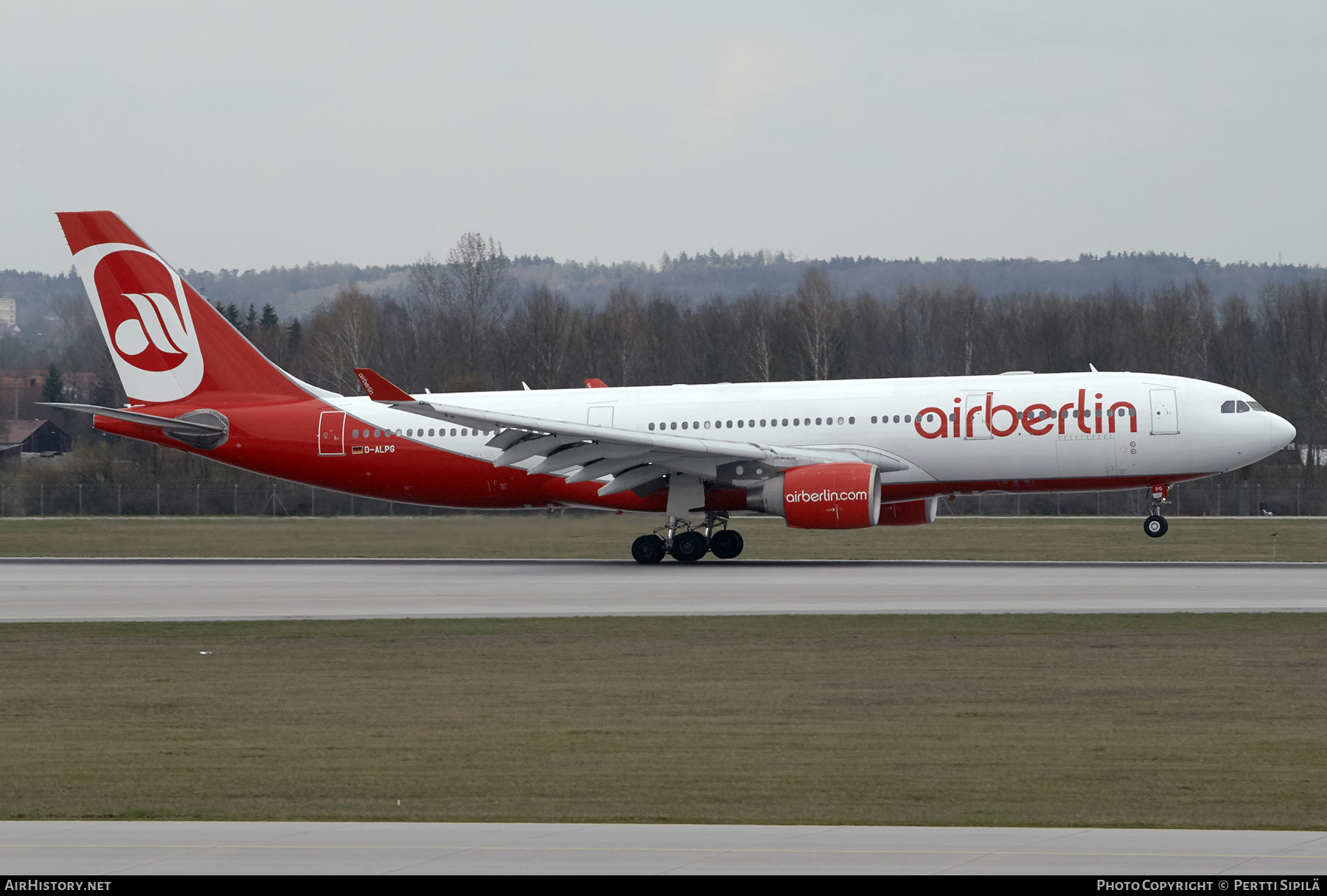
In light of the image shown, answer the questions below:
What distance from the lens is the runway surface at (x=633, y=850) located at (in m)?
8.29

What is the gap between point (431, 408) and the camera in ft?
101

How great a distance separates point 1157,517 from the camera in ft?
106

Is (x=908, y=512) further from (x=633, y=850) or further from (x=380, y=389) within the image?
(x=633, y=850)

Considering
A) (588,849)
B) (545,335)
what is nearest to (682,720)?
(588,849)

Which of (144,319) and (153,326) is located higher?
(144,319)

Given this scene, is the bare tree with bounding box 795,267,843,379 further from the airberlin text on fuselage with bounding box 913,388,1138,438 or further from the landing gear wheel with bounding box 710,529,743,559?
the airberlin text on fuselage with bounding box 913,388,1138,438

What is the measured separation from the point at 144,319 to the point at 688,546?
44.7 ft

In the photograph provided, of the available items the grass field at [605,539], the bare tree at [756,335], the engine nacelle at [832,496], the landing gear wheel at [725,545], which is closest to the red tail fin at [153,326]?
the grass field at [605,539]

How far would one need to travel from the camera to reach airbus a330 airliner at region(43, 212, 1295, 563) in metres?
31.6

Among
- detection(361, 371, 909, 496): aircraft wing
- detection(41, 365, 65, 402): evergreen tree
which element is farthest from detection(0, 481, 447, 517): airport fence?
detection(41, 365, 65, 402): evergreen tree

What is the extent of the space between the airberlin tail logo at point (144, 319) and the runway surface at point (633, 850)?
26.8m

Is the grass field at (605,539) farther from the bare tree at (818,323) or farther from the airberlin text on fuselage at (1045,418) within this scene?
the bare tree at (818,323)

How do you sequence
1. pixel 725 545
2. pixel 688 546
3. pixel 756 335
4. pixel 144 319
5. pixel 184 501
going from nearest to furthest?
pixel 688 546
pixel 725 545
pixel 144 319
pixel 184 501
pixel 756 335

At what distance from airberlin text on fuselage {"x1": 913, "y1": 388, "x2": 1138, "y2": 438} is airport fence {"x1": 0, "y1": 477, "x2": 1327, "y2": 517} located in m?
23.3
